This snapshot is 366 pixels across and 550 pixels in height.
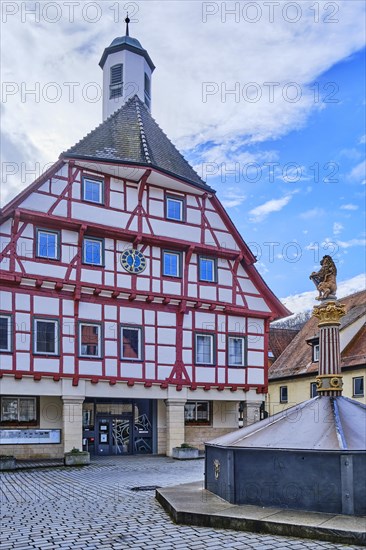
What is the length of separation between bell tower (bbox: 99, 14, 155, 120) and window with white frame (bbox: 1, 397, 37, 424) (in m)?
15.8

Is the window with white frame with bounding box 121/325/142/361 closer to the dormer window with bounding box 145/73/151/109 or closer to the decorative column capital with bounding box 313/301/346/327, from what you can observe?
the dormer window with bounding box 145/73/151/109

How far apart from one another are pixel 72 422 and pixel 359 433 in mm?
15426

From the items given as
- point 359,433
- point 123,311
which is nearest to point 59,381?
point 123,311

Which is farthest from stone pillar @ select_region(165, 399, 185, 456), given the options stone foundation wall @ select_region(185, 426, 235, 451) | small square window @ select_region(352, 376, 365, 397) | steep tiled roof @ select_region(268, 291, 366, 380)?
steep tiled roof @ select_region(268, 291, 366, 380)

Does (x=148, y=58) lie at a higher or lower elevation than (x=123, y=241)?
higher

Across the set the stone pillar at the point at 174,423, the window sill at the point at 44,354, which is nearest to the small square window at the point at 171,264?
the stone pillar at the point at 174,423

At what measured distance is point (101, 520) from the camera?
9727 millimetres

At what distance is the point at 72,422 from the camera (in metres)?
22.9

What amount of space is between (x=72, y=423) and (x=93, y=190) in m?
9.12

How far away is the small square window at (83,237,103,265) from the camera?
2409 cm

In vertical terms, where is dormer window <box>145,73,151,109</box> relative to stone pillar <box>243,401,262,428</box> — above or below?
above

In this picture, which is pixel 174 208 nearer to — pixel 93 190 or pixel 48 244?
pixel 93 190

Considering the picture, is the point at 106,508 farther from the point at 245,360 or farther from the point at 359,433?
the point at 245,360

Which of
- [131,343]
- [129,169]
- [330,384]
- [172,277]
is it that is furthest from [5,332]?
[330,384]
